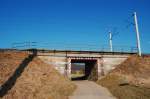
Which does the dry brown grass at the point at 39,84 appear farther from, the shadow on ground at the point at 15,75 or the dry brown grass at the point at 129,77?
the dry brown grass at the point at 129,77

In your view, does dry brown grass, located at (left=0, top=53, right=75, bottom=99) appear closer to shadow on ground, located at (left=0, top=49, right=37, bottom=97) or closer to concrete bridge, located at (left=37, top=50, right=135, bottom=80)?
shadow on ground, located at (left=0, top=49, right=37, bottom=97)

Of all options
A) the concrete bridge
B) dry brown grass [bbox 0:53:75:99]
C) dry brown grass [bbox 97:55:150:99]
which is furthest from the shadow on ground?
dry brown grass [bbox 97:55:150:99]

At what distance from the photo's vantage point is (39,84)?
25016mm

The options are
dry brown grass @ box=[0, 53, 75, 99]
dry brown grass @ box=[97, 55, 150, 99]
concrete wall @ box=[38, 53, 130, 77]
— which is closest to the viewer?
dry brown grass @ box=[0, 53, 75, 99]

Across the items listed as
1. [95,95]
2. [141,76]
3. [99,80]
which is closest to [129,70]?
[141,76]

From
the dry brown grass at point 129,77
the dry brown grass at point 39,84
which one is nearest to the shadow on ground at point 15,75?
the dry brown grass at point 39,84

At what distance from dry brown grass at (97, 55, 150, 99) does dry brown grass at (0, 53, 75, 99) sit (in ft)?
20.3

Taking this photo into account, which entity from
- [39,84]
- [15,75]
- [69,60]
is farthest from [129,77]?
[15,75]

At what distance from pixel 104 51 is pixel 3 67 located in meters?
17.2

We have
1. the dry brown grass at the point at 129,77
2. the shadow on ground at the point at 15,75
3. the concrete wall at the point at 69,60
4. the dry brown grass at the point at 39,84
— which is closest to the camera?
the dry brown grass at the point at 39,84

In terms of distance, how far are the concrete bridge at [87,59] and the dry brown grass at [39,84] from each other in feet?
4.72

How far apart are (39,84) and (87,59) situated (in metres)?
12.6

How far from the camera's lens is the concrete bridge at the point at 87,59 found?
3312 cm

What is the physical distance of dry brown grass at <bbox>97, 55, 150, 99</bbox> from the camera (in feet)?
84.2
